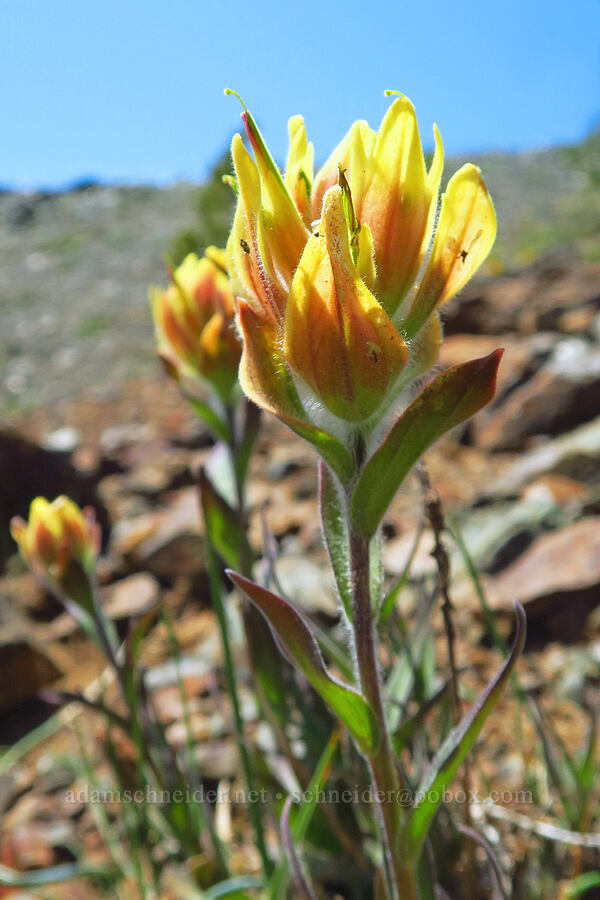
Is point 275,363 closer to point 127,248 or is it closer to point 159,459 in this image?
point 159,459

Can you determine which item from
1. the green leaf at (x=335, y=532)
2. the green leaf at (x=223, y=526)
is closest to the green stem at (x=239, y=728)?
the green leaf at (x=223, y=526)

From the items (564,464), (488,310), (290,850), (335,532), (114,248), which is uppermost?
(114,248)

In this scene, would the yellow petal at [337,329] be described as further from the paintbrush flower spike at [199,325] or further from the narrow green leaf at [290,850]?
the paintbrush flower spike at [199,325]

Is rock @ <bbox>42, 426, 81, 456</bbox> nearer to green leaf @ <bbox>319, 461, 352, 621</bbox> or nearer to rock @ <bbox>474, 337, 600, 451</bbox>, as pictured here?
rock @ <bbox>474, 337, 600, 451</bbox>

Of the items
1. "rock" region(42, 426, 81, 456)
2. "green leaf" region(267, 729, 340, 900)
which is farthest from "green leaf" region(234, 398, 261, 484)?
"rock" region(42, 426, 81, 456)

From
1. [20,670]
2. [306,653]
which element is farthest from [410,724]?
[20,670]

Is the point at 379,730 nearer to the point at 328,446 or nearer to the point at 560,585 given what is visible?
the point at 328,446

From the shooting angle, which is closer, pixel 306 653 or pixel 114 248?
pixel 306 653
